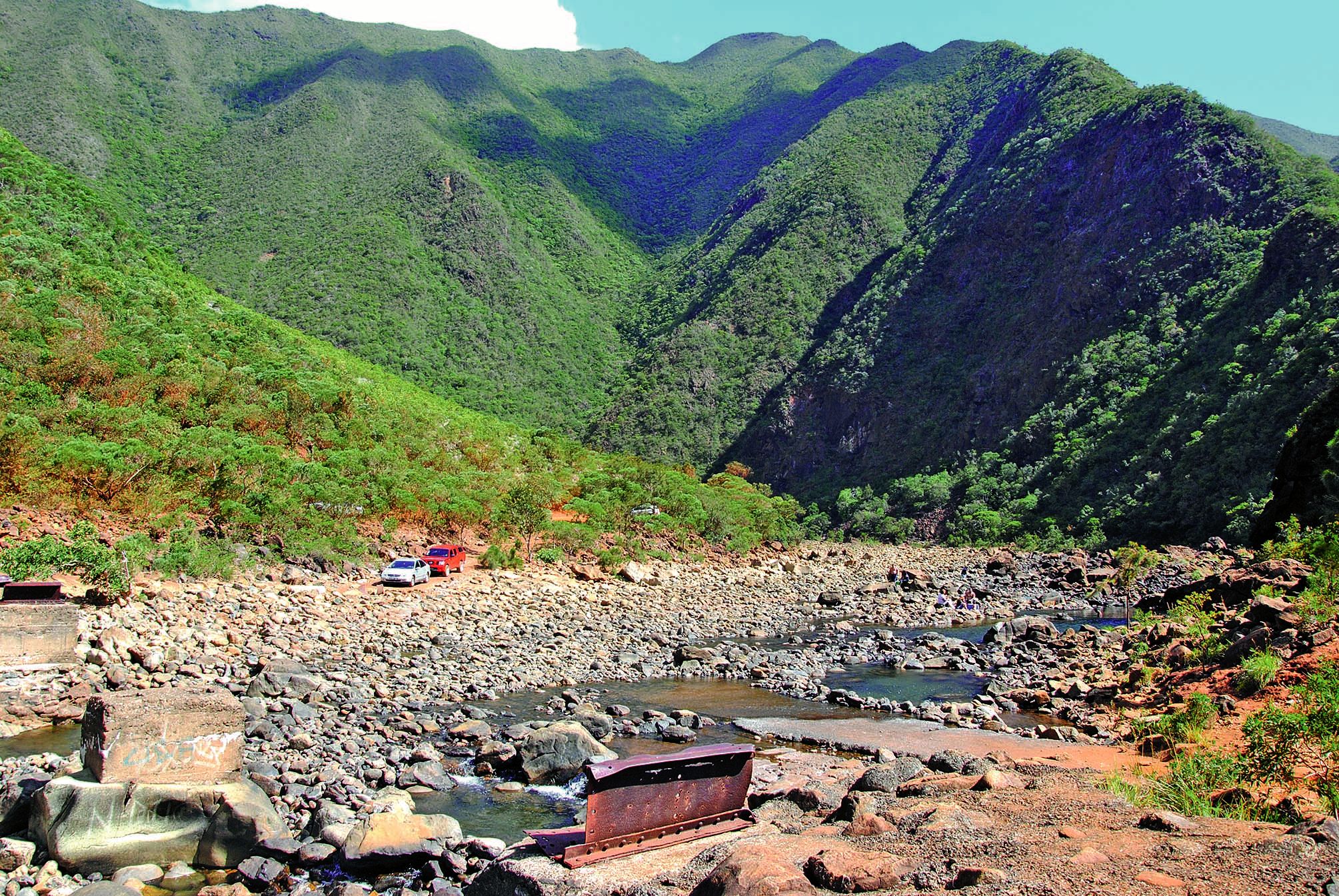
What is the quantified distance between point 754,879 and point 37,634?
12336 millimetres

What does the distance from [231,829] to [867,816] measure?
19.7ft

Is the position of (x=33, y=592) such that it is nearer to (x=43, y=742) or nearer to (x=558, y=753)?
(x=43, y=742)

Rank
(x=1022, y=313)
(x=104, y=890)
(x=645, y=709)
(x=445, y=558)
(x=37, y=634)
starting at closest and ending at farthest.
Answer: (x=104, y=890) → (x=37, y=634) → (x=645, y=709) → (x=445, y=558) → (x=1022, y=313)

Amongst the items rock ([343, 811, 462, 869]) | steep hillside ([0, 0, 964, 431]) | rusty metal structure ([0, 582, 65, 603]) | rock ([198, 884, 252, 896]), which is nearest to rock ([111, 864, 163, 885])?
rock ([198, 884, 252, 896])

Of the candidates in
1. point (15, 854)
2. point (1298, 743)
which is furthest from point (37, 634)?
point (1298, 743)

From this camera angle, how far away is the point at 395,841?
26.5ft

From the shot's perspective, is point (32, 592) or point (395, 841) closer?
point (395, 841)

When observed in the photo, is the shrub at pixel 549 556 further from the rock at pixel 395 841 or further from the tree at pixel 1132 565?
the rock at pixel 395 841

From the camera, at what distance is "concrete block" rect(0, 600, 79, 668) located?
12.4m

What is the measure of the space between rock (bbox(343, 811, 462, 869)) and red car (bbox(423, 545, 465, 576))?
17.7 metres

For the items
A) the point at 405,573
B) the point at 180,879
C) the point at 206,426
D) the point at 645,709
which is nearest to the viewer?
the point at 180,879

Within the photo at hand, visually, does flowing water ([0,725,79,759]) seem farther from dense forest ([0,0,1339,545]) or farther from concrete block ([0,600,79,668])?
dense forest ([0,0,1339,545])

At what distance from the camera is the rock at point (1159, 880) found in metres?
5.10

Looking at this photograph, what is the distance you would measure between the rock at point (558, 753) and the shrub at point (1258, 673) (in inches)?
350
